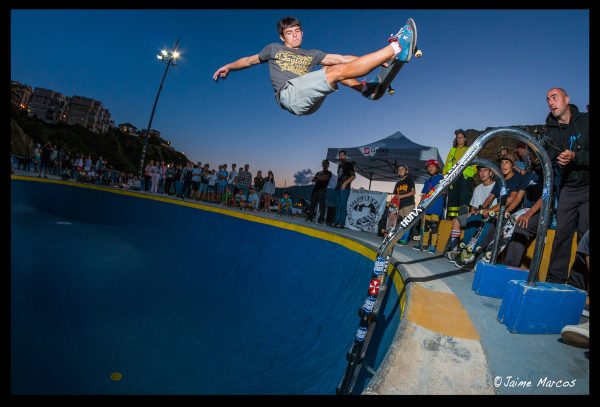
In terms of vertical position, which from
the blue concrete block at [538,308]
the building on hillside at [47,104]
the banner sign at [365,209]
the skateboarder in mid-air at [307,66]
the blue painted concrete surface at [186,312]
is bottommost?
the blue painted concrete surface at [186,312]

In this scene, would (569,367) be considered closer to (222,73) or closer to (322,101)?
(322,101)

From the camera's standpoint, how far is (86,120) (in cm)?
12300

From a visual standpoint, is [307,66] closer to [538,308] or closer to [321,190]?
[538,308]

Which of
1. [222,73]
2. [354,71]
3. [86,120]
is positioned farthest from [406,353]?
[86,120]

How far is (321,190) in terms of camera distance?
8820 millimetres

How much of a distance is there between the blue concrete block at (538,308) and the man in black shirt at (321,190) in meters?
6.93

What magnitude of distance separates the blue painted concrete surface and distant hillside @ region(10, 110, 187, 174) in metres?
30.2

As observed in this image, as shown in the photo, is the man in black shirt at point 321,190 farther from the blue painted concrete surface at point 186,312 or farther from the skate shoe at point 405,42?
the skate shoe at point 405,42

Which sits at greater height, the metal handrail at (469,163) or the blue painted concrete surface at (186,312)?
the metal handrail at (469,163)

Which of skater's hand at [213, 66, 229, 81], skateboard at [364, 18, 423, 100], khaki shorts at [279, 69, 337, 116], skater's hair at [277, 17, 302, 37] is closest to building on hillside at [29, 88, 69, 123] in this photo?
skater's hand at [213, 66, 229, 81]

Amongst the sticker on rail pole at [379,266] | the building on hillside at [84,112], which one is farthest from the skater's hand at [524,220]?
the building on hillside at [84,112]

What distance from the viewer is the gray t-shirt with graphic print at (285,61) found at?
282 centimetres

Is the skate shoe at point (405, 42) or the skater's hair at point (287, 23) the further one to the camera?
the skater's hair at point (287, 23)
